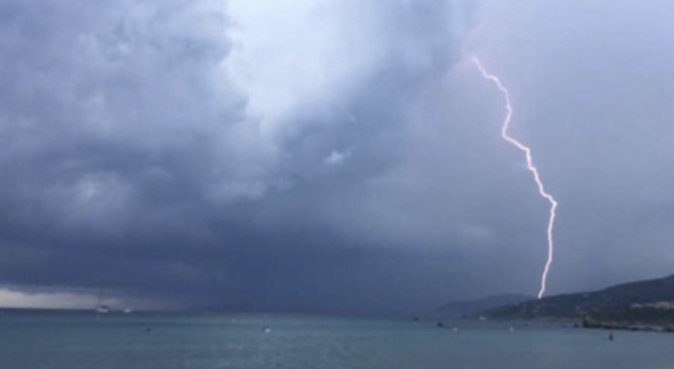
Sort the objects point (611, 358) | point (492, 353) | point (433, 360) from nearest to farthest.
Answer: point (433, 360) → point (611, 358) → point (492, 353)

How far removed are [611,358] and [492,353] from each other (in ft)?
49.7

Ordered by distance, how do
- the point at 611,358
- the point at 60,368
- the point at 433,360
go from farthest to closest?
the point at 611,358 < the point at 433,360 < the point at 60,368

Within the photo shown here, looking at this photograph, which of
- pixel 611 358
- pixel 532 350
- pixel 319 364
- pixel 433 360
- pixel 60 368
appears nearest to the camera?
pixel 60 368

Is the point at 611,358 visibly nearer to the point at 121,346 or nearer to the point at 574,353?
the point at 574,353

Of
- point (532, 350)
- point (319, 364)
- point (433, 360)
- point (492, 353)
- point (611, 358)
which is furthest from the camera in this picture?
point (532, 350)

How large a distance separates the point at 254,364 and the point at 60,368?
18493 millimetres

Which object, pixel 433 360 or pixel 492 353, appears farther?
pixel 492 353

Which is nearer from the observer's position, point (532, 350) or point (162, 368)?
point (162, 368)

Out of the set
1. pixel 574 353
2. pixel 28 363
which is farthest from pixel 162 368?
pixel 574 353

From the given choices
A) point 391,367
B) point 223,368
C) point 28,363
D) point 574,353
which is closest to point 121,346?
point 28,363

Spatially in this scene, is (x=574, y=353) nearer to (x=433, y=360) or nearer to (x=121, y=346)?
(x=433, y=360)

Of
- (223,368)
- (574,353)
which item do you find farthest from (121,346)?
(574,353)

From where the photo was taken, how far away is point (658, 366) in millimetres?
78875

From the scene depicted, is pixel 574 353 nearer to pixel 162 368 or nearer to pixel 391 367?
pixel 391 367
